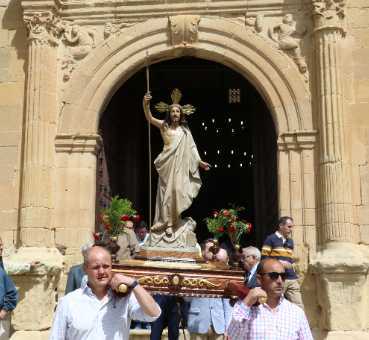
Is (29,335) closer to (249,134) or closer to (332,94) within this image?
(332,94)

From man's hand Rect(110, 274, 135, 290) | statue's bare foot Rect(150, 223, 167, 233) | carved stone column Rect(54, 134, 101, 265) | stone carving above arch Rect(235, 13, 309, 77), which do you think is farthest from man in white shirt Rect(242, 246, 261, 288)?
stone carving above arch Rect(235, 13, 309, 77)

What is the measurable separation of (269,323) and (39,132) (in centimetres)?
677

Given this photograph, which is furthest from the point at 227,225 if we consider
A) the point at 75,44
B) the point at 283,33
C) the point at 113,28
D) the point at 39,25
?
the point at 39,25

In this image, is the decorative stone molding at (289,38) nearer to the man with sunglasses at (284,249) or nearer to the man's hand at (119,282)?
the man with sunglasses at (284,249)

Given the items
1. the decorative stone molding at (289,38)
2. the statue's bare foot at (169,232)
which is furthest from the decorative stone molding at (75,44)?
the statue's bare foot at (169,232)

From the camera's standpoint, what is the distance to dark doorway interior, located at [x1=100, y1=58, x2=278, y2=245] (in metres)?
13.0

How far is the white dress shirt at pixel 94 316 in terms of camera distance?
3.25 m

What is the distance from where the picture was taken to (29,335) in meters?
8.48

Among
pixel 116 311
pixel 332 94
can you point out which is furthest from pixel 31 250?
pixel 116 311

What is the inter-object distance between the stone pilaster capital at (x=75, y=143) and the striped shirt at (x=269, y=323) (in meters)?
6.46

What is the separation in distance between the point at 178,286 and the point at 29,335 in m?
3.13

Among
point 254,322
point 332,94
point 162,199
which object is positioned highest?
point 332,94

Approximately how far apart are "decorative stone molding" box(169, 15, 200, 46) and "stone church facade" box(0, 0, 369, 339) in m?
0.02

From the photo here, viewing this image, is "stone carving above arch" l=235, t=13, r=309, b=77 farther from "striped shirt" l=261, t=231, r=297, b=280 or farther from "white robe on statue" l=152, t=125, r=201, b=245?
"striped shirt" l=261, t=231, r=297, b=280
